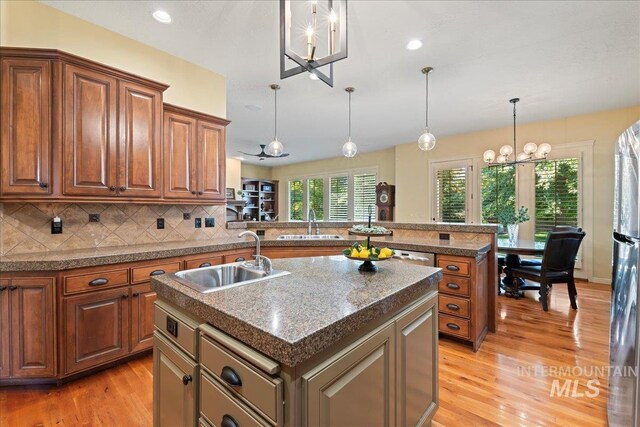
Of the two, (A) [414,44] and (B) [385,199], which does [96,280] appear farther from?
(B) [385,199]

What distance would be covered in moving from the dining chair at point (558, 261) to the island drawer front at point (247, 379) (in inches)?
147

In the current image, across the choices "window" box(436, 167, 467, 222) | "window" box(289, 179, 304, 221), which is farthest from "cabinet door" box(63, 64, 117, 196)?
"window" box(289, 179, 304, 221)

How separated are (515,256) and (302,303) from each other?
394cm

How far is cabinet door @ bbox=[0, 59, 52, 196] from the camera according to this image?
2057mm

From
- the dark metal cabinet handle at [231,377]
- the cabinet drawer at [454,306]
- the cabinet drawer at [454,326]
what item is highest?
the dark metal cabinet handle at [231,377]

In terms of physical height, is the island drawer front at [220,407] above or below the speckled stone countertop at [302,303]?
below

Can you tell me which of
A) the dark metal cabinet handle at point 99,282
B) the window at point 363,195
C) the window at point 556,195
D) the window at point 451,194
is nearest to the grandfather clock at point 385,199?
the window at point 363,195

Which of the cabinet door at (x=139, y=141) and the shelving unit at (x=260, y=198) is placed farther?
the shelving unit at (x=260, y=198)

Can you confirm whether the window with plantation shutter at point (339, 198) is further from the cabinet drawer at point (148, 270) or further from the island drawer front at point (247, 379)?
the island drawer front at point (247, 379)

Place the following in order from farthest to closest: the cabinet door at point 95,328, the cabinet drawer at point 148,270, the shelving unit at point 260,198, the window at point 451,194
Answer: the shelving unit at point 260,198 < the window at point 451,194 < the cabinet drawer at point 148,270 < the cabinet door at point 95,328

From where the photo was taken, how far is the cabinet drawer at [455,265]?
2609mm

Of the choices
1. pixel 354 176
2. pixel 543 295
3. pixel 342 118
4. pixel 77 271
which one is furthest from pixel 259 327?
pixel 354 176

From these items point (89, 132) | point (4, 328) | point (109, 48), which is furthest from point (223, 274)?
point (109, 48)

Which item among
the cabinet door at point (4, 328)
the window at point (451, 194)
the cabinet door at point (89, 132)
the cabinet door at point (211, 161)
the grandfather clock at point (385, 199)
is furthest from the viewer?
the grandfather clock at point (385, 199)
